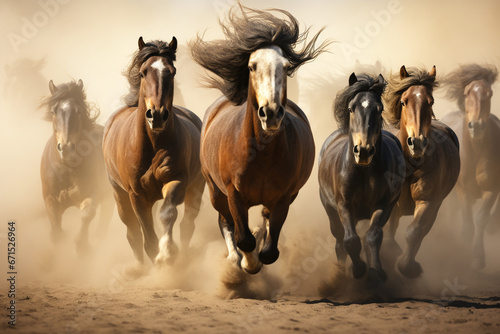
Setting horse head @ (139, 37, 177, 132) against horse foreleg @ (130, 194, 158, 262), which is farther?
horse foreleg @ (130, 194, 158, 262)

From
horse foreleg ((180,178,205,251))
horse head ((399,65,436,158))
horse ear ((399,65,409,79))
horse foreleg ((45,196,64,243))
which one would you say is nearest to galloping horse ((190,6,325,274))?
horse head ((399,65,436,158))

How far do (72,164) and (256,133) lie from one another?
4510mm

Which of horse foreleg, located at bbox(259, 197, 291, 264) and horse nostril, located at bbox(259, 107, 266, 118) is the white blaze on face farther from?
horse foreleg, located at bbox(259, 197, 291, 264)

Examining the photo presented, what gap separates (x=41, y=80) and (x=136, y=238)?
7893 millimetres

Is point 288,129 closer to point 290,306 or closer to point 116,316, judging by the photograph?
point 290,306

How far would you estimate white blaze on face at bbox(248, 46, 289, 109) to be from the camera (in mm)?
5742

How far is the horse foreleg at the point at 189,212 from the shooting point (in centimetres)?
885

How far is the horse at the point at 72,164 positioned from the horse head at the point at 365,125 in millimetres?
4247

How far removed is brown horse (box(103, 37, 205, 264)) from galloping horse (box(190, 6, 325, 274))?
0.55 metres

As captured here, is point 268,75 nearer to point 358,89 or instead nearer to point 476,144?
point 358,89

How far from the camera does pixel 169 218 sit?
745 centimetres

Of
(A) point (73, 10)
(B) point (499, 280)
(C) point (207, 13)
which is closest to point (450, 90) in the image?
(B) point (499, 280)

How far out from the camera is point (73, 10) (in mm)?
23031

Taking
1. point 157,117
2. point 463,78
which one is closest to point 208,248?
point 157,117
